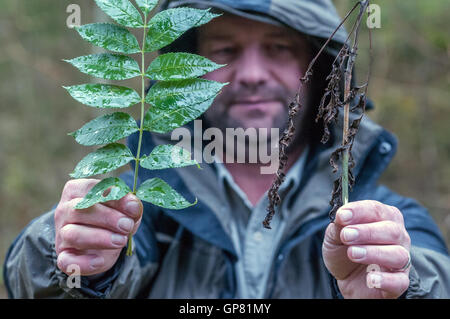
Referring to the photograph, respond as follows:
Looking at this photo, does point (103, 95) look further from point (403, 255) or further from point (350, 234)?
point (403, 255)

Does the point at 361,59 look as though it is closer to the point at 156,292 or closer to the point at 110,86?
the point at 156,292

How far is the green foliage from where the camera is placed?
1387 millimetres

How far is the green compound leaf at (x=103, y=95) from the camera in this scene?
1.36 metres

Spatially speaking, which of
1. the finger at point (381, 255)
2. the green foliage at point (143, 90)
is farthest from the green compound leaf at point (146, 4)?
the finger at point (381, 255)

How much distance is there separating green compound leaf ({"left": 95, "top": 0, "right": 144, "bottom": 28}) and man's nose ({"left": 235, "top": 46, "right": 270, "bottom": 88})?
1478 mm

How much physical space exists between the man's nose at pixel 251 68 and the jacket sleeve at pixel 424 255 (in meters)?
1.09

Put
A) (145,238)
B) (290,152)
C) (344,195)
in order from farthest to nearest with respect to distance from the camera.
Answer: (290,152) → (145,238) → (344,195)

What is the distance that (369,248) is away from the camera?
143 centimetres

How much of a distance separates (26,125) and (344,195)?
32.8 ft

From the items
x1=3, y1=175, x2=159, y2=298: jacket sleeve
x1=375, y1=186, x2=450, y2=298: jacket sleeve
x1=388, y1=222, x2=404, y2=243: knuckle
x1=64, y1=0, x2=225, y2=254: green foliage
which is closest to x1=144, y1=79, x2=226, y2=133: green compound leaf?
x1=64, y1=0, x2=225, y2=254: green foliage

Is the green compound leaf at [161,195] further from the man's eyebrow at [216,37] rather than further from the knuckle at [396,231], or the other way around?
the man's eyebrow at [216,37]

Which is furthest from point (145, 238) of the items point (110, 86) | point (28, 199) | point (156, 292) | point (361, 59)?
point (28, 199)

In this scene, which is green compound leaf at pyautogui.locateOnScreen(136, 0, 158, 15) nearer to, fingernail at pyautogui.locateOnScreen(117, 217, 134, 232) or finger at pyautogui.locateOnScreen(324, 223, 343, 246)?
fingernail at pyautogui.locateOnScreen(117, 217, 134, 232)

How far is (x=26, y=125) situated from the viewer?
1000 cm
